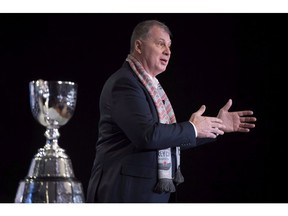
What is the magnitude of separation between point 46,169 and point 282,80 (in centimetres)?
291

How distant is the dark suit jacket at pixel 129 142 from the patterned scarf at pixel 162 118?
2cm

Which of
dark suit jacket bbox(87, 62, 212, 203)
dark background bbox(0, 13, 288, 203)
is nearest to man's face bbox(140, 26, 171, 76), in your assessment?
dark suit jacket bbox(87, 62, 212, 203)

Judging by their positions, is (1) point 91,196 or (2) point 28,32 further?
(2) point 28,32

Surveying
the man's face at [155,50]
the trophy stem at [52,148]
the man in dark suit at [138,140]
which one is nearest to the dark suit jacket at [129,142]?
the man in dark suit at [138,140]

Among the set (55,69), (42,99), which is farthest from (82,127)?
(42,99)

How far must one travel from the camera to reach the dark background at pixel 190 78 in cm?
426

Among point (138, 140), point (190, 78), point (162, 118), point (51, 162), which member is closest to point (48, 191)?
point (51, 162)

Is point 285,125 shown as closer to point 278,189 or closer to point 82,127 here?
point 278,189

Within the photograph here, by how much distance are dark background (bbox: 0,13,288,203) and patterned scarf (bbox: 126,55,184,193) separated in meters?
1.82

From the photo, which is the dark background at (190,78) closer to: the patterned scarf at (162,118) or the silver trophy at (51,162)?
the patterned scarf at (162,118)

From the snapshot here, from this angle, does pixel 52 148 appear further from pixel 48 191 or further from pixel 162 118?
pixel 162 118

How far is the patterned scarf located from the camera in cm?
228

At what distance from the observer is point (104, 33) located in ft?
14.3

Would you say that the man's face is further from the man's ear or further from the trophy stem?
the trophy stem
